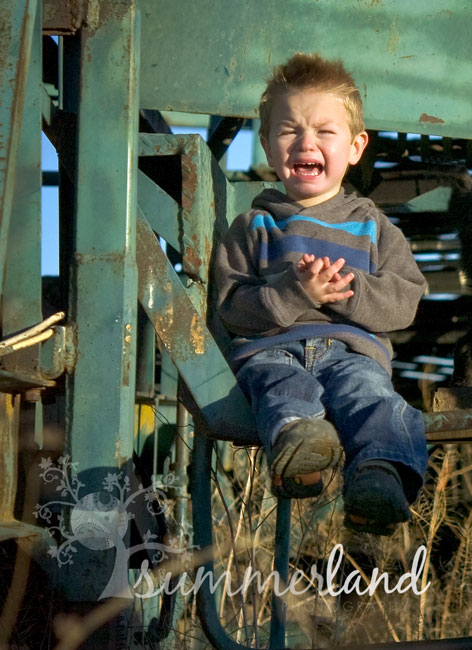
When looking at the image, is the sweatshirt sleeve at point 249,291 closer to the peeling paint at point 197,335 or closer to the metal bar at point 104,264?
the peeling paint at point 197,335

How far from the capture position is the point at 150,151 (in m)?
2.93

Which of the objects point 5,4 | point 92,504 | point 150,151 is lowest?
point 92,504

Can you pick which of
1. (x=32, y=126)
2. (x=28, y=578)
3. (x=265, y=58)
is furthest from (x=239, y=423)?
(x=265, y=58)

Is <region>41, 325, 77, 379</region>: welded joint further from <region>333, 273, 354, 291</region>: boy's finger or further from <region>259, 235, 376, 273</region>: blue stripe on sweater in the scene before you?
<region>333, 273, 354, 291</region>: boy's finger

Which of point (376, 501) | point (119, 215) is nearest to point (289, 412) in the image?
point (376, 501)

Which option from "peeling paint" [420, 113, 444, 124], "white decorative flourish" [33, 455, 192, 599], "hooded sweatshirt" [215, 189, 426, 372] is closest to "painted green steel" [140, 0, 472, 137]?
"peeling paint" [420, 113, 444, 124]

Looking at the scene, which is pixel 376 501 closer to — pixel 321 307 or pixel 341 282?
pixel 341 282

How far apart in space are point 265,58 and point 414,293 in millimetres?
1031

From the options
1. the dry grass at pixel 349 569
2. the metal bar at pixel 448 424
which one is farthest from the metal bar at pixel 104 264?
the dry grass at pixel 349 569

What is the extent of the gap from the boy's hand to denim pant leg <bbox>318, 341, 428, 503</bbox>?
207mm

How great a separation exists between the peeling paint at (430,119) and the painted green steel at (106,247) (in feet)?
3.76

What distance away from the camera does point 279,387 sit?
2557 millimetres

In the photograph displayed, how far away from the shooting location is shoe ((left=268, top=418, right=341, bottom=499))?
7.31 feet

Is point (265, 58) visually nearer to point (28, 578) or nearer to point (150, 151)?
point (150, 151)
